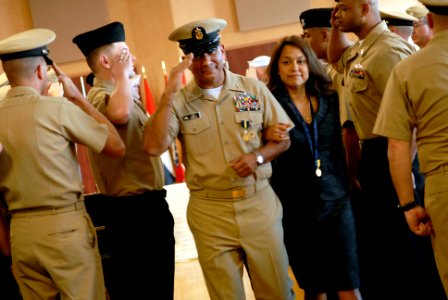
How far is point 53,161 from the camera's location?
2.65 m

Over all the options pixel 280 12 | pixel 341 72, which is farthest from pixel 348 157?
pixel 280 12

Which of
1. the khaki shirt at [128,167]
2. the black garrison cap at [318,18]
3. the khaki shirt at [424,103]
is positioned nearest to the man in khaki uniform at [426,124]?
the khaki shirt at [424,103]

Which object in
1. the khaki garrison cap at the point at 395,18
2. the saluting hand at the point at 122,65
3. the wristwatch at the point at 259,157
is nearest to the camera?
the wristwatch at the point at 259,157

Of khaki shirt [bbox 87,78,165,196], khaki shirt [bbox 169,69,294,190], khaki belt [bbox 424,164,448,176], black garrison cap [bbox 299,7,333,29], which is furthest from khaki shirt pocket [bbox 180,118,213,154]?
black garrison cap [bbox 299,7,333,29]

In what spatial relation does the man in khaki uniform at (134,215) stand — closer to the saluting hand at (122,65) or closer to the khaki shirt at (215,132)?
the saluting hand at (122,65)

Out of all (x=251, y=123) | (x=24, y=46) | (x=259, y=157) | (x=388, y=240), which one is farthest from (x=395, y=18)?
(x=24, y=46)

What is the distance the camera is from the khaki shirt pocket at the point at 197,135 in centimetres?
291

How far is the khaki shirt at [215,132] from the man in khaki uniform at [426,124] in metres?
0.64

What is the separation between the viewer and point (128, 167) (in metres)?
3.14

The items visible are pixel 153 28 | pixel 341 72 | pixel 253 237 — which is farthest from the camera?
pixel 153 28

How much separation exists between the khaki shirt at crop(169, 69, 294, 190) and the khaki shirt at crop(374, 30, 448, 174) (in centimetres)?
65

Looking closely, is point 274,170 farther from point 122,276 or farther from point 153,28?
point 153,28

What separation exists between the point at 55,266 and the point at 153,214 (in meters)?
0.68

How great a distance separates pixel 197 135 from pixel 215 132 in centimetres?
9
